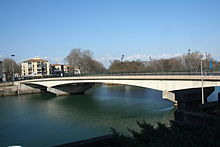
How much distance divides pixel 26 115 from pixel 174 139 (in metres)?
20.8

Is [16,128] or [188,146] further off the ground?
[188,146]

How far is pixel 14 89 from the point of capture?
136 ft

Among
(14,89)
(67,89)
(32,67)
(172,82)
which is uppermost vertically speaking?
(32,67)

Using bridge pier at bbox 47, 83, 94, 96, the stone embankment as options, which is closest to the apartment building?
the stone embankment

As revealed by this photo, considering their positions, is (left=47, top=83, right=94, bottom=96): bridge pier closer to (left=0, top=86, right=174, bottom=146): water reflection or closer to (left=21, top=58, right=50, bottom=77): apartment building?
(left=0, top=86, right=174, bottom=146): water reflection

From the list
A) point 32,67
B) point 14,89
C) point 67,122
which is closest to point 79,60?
point 14,89

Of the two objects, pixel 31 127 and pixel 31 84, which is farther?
pixel 31 84

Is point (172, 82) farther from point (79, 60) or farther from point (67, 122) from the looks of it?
point (79, 60)

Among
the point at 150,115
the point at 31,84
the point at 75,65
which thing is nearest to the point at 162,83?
the point at 150,115

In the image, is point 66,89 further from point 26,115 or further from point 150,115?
point 150,115

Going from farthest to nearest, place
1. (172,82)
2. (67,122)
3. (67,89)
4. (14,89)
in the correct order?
(14,89), (67,89), (172,82), (67,122)

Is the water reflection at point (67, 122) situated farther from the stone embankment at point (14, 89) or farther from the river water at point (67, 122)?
the stone embankment at point (14, 89)

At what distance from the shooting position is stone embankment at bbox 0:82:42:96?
40.4 m

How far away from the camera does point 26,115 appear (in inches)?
899
